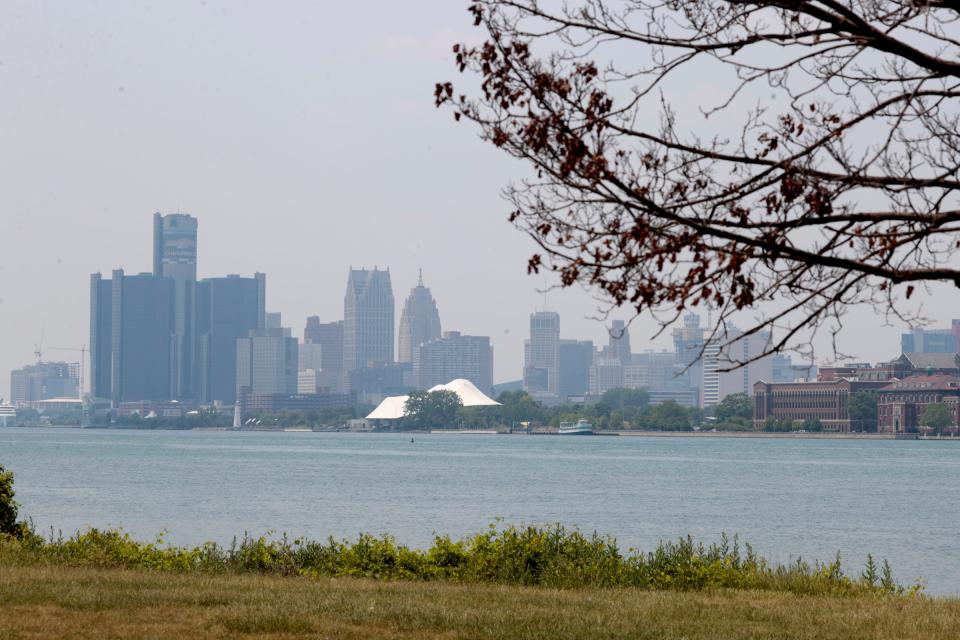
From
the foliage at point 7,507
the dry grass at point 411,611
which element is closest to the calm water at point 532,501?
the dry grass at point 411,611

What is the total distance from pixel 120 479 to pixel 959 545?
5865 cm

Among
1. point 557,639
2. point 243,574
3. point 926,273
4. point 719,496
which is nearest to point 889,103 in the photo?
point 926,273

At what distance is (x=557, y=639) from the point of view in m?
13.1

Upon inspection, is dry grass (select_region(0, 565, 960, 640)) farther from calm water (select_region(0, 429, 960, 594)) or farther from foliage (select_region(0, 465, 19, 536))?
calm water (select_region(0, 429, 960, 594))

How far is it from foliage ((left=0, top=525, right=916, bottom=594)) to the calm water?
17549 mm

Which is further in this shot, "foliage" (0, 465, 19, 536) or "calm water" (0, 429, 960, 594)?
"calm water" (0, 429, 960, 594)

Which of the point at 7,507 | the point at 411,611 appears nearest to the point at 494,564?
the point at 411,611

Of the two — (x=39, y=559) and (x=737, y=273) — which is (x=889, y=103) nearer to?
(x=737, y=273)

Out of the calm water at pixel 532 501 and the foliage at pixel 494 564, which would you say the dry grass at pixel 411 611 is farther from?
the calm water at pixel 532 501

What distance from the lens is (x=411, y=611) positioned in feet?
47.5

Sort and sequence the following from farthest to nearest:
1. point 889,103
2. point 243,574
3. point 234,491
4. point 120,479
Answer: point 120,479
point 234,491
point 243,574
point 889,103

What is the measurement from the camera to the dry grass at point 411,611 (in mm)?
13492

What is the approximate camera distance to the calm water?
50062 millimetres

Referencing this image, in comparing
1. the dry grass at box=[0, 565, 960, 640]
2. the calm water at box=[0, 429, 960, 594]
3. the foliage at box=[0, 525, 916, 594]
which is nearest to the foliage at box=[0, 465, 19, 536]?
the foliage at box=[0, 525, 916, 594]
